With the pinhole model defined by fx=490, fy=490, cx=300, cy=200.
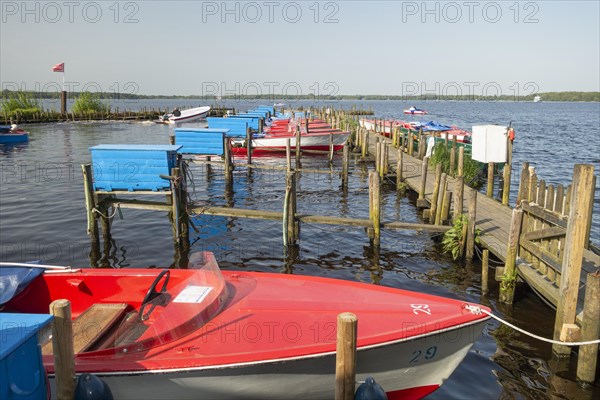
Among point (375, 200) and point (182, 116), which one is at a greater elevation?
point (182, 116)

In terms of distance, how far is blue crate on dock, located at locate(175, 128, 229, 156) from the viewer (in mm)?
20812

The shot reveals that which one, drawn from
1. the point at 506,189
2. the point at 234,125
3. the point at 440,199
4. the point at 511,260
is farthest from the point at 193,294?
the point at 234,125

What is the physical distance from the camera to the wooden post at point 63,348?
4.56 metres

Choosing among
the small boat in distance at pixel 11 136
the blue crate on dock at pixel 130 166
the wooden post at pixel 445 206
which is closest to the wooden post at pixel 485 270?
the wooden post at pixel 445 206

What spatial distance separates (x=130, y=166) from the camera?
12.2 m

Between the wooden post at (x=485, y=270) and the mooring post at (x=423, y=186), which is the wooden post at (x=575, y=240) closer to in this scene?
the wooden post at (x=485, y=270)

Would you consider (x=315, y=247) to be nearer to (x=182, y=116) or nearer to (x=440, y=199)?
(x=440, y=199)

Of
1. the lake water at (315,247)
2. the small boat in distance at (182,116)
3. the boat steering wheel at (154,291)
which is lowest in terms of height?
the lake water at (315,247)

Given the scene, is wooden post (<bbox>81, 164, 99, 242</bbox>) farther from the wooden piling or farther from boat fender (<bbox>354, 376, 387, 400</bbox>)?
the wooden piling

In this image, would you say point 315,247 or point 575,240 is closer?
point 575,240

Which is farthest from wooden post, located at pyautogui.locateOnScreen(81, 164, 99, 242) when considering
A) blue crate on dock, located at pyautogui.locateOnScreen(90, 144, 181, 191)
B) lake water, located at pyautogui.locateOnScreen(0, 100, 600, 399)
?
lake water, located at pyautogui.locateOnScreen(0, 100, 600, 399)

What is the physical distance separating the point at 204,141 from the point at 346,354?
1749cm

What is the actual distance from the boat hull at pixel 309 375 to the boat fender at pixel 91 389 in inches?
11.3

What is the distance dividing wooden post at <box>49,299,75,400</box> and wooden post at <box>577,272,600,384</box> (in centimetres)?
628
